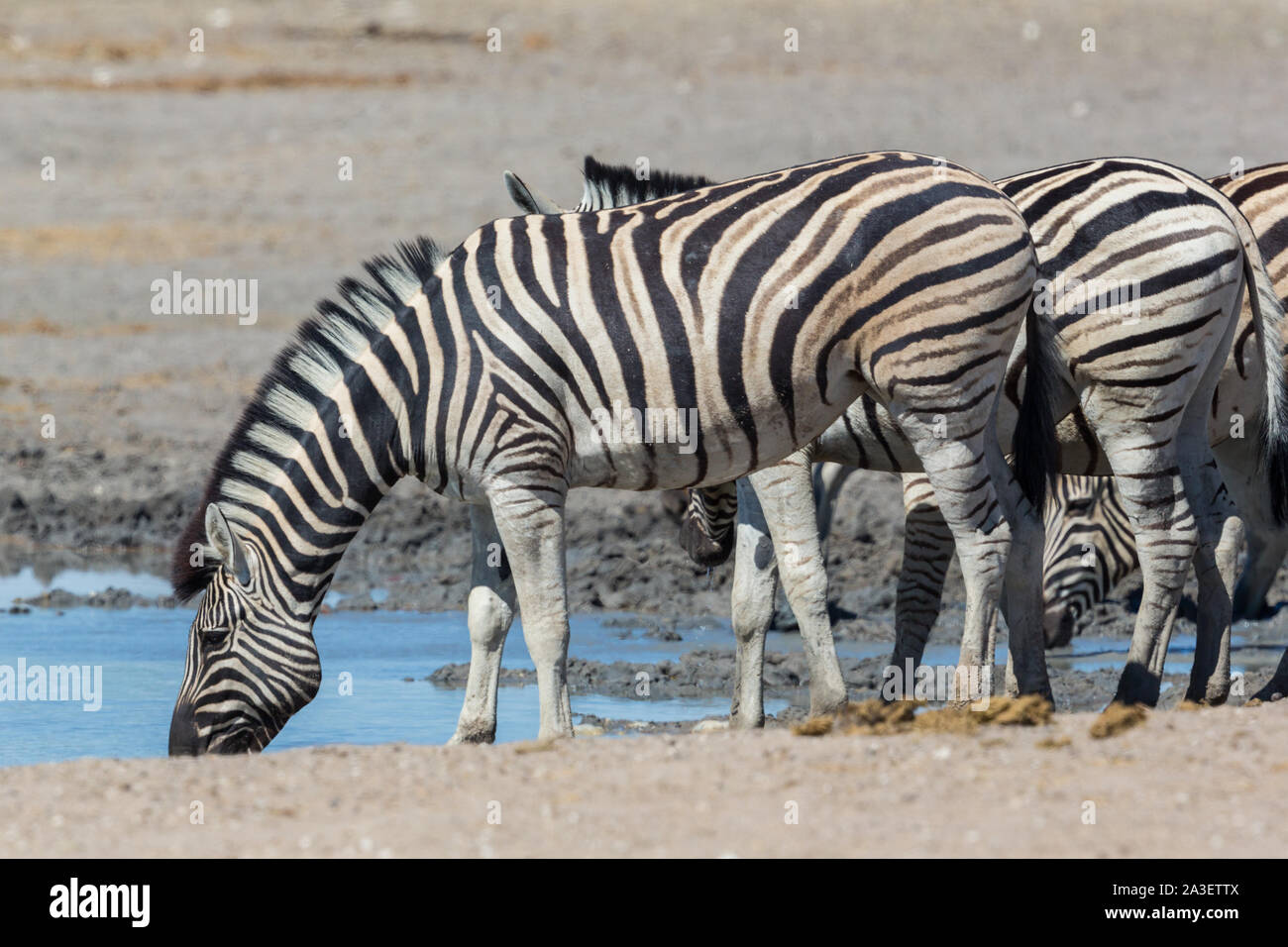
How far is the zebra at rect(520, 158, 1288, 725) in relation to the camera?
603 centimetres

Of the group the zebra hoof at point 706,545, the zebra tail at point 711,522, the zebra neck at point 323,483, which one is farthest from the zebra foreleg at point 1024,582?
the zebra neck at point 323,483

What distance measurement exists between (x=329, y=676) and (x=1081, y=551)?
4.15m

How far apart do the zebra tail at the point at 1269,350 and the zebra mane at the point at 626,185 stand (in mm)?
2146

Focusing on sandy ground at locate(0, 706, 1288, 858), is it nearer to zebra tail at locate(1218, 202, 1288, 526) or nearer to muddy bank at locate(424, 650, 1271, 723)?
zebra tail at locate(1218, 202, 1288, 526)

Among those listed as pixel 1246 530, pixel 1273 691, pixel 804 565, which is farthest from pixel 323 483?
pixel 1246 530

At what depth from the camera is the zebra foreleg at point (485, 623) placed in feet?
20.4

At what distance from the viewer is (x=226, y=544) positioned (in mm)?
5828

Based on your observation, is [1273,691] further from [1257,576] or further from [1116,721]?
[1257,576]

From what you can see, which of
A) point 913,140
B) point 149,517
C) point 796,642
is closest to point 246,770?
point 796,642

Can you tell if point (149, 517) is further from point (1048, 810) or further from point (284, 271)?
point (1048, 810)

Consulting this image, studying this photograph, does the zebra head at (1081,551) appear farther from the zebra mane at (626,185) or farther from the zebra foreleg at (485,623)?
the zebra foreleg at (485,623)

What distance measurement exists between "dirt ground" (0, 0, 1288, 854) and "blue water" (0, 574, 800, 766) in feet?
2.39

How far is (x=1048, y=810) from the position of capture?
4379mm
